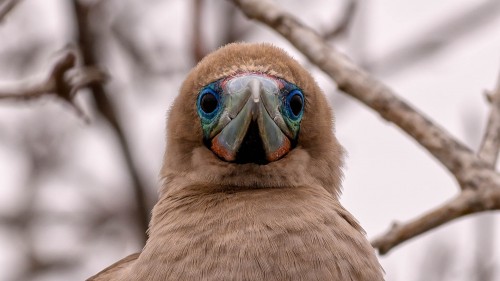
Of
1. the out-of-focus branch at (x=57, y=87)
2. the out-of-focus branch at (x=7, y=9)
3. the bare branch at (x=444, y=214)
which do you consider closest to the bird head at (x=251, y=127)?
the bare branch at (x=444, y=214)

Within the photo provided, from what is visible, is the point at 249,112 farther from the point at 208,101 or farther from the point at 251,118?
the point at 208,101

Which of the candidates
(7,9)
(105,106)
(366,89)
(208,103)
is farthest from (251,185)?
(105,106)

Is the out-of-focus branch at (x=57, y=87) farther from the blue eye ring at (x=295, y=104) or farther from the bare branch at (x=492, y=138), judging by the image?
the bare branch at (x=492, y=138)

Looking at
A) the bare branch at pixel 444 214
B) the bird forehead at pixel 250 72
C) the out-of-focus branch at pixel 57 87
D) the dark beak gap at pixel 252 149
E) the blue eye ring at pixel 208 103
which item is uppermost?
the out-of-focus branch at pixel 57 87

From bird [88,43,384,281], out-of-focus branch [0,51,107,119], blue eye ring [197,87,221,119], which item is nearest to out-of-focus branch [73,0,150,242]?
out-of-focus branch [0,51,107,119]

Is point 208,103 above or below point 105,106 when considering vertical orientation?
below

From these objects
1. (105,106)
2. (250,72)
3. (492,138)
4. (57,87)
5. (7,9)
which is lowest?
(492,138)

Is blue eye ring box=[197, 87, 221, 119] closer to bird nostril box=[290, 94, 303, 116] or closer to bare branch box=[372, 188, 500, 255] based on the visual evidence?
bird nostril box=[290, 94, 303, 116]

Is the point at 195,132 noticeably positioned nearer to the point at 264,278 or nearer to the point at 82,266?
the point at 264,278
